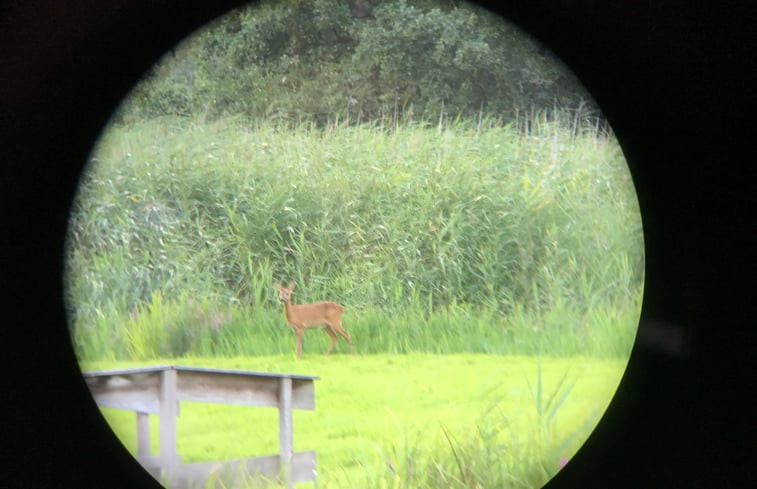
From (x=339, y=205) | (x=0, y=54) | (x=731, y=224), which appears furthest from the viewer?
(x=339, y=205)

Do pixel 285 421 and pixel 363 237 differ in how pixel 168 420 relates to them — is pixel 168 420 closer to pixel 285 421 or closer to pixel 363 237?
pixel 285 421

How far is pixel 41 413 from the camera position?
7.89 feet

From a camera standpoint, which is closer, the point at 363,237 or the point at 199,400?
the point at 199,400

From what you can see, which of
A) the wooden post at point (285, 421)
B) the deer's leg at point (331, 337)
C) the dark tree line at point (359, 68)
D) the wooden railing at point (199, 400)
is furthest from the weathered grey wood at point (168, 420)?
the dark tree line at point (359, 68)

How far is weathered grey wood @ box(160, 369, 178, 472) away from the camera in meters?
2.48

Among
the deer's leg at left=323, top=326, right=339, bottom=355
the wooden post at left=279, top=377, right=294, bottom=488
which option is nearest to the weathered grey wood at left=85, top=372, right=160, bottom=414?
the wooden post at left=279, top=377, right=294, bottom=488

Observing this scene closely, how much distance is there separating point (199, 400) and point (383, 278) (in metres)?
0.65

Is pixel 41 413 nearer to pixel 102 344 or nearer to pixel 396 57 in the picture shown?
pixel 102 344

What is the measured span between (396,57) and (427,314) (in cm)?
78

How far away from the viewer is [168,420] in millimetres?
2504

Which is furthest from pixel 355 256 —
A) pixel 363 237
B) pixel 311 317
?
pixel 311 317

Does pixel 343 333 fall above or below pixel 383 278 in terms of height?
below

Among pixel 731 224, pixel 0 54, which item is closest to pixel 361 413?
pixel 731 224

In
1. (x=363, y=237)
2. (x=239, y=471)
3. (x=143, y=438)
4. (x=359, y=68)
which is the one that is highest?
(x=359, y=68)
